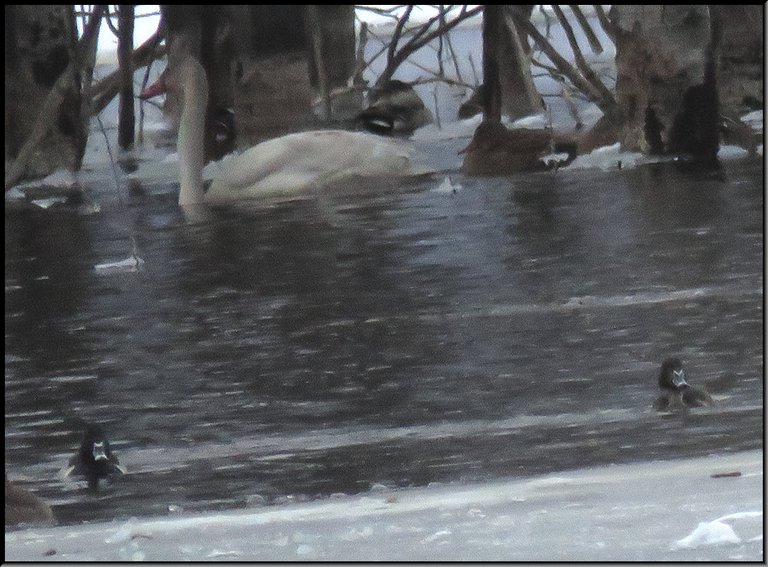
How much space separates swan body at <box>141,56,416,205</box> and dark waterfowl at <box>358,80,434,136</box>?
0.9 inches

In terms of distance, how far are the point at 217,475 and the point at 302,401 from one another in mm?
190

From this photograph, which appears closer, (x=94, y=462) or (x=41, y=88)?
(x=94, y=462)

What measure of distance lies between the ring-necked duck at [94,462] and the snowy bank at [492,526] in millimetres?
94

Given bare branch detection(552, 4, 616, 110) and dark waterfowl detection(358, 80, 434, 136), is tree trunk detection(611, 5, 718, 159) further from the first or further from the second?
dark waterfowl detection(358, 80, 434, 136)

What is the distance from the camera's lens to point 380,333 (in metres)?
2.76

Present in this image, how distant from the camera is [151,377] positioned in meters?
2.71

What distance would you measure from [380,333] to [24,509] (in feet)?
2.12

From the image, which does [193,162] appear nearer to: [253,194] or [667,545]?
[253,194]

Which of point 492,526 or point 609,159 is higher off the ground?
point 609,159

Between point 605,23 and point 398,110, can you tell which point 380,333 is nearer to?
point 398,110

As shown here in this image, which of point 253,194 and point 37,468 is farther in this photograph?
point 253,194

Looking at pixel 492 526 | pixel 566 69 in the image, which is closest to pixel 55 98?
pixel 566 69

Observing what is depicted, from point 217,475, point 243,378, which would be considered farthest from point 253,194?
point 217,475

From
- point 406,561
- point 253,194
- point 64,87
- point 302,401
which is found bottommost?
point 406,561
